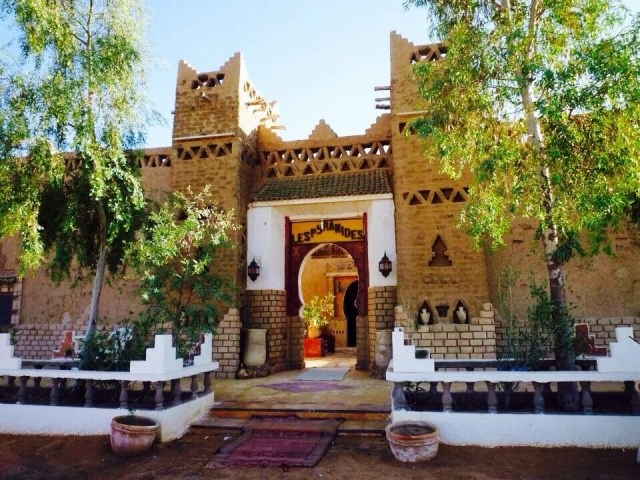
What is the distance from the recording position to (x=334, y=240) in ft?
42.7

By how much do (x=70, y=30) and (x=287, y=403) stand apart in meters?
7.81

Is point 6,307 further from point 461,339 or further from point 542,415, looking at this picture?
point 542,415

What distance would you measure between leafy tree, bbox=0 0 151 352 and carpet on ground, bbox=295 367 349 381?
16.8 feet

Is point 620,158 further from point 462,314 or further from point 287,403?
point 287,403

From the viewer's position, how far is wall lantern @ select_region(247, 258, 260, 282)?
475 inches

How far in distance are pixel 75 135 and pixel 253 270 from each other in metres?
5.63

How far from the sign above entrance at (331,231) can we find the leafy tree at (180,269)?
2318 mm

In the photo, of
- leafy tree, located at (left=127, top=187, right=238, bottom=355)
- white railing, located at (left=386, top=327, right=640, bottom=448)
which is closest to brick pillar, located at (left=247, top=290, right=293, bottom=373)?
leafy tree, located at (left=127, top=187, right=238, bottom=355)

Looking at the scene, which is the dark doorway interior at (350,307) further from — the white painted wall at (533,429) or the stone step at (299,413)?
the white painted wall at (533,429)

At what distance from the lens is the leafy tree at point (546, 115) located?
593cm

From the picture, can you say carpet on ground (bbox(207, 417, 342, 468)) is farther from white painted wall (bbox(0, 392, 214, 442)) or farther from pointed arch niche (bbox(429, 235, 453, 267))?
pointed arch niche (bbox(429, 235, 453, 267))

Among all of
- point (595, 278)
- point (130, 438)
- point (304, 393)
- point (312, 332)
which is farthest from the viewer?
point (312, 332)

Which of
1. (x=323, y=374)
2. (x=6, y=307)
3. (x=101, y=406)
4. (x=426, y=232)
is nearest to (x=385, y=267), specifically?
(x=426, y=232)

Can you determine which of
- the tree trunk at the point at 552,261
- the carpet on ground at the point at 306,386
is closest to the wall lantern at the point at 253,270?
the carpet on ground at the point at 306,386
